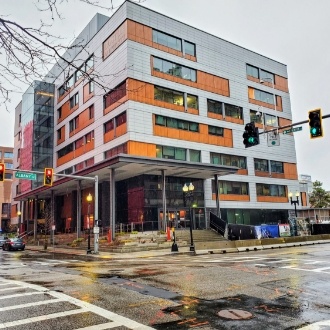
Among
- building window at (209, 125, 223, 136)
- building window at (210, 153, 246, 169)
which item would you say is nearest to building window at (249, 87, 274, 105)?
building window at (209, 125, 223, 136)

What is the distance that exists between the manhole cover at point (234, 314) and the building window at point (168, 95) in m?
33.9

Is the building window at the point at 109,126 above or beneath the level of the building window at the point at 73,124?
beneath

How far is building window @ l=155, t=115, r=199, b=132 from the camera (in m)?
39.1

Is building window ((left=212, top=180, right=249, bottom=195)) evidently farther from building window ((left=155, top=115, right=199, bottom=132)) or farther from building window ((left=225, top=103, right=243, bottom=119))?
building window ((left=225, top=103, right=243, bottom=119))

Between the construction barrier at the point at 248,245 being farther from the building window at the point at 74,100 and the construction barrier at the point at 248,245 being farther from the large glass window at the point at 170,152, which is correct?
the building window at the point at 74,100

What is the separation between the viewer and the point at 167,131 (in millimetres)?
39344

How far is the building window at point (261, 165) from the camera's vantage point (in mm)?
49312

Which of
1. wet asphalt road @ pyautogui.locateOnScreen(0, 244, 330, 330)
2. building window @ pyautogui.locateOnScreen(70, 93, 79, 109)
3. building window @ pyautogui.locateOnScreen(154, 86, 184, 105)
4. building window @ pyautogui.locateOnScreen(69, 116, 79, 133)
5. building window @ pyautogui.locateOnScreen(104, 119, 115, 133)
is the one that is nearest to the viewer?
wet asphalt road @ pyautogui.locateOnScreen(0, 244, 330, 330)

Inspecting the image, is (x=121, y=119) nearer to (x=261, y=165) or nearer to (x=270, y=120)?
(x=261, y=165)

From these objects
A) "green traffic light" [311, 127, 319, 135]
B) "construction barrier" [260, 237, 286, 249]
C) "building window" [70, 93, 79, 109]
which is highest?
"building window" [70, 93, 79, 109]

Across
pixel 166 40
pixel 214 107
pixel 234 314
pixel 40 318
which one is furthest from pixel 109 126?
pixel 234 314

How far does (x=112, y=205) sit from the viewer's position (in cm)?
3106

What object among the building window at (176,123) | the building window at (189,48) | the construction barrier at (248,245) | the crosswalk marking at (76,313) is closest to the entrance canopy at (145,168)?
the building window at (176,123)

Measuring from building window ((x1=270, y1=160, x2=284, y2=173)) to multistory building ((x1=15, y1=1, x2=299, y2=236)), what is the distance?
9.5 inches
